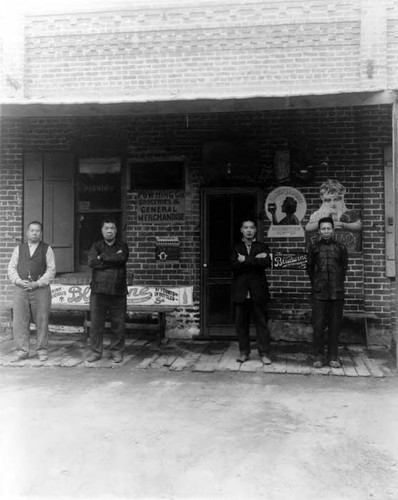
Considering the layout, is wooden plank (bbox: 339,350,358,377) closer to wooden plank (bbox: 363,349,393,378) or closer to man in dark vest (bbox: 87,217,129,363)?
wooden plank (bbox: 363,349,393,378)

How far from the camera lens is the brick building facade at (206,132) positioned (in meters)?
7.56

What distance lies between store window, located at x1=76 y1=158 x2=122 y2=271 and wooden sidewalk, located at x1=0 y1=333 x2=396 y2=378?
175cm

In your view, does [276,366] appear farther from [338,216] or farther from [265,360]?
[338,216]

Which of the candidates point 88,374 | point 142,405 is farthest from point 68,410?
point 88,374

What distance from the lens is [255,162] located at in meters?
7.69

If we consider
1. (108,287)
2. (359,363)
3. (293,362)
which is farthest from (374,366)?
(108,287)

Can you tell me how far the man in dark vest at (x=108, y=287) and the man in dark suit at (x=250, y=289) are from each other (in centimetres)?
153

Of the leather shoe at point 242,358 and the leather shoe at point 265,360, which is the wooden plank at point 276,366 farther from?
the leather shoe at point 242,358

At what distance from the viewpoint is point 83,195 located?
27.1 ft

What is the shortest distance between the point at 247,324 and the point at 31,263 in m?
3.04

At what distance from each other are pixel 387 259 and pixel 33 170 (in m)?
5.89

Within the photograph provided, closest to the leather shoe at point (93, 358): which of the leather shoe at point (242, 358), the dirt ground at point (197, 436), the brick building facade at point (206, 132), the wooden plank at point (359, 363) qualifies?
the dirt ground at point (197, 436)

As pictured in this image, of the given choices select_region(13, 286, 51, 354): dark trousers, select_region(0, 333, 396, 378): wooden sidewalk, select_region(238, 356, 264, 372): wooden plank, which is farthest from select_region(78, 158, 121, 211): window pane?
select_region(238, 356, 264, 372): wooden plank

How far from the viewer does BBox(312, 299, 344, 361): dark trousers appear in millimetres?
6254
